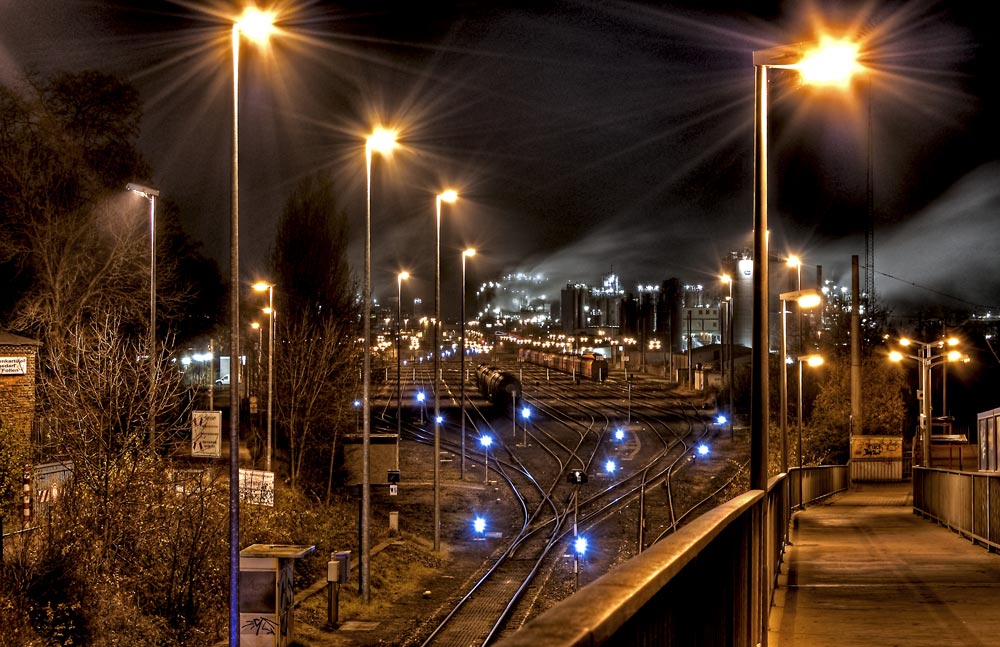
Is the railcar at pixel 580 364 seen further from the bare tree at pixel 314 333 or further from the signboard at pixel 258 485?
the signboard at pixel 258 485

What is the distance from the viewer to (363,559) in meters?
21.3

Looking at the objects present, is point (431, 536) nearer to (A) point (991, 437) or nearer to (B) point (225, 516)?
(B) point (225, 516)

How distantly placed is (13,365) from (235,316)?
56.6 feet

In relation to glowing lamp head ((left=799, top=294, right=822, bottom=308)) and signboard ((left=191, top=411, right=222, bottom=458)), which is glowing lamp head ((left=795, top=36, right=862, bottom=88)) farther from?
glowing lamp head ((left=799, top=294, right=822, bottom=308))

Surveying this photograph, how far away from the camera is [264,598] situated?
55.6 ft

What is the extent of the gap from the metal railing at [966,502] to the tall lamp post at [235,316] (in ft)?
38.6

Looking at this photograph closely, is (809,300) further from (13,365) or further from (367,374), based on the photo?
(13,365)

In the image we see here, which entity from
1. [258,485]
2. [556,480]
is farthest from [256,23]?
[556,480]

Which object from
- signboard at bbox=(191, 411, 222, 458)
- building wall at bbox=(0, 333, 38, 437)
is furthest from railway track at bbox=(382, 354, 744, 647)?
building wall at bbox=(0, 333, 38, 437)

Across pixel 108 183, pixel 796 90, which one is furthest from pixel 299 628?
pixel 108 183

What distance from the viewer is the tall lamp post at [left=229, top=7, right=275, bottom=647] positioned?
494 inches

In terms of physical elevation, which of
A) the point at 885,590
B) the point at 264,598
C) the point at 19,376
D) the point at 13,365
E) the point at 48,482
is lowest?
the point at 264,598

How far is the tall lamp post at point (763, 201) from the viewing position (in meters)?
10.5

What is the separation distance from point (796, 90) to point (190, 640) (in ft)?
43.3
